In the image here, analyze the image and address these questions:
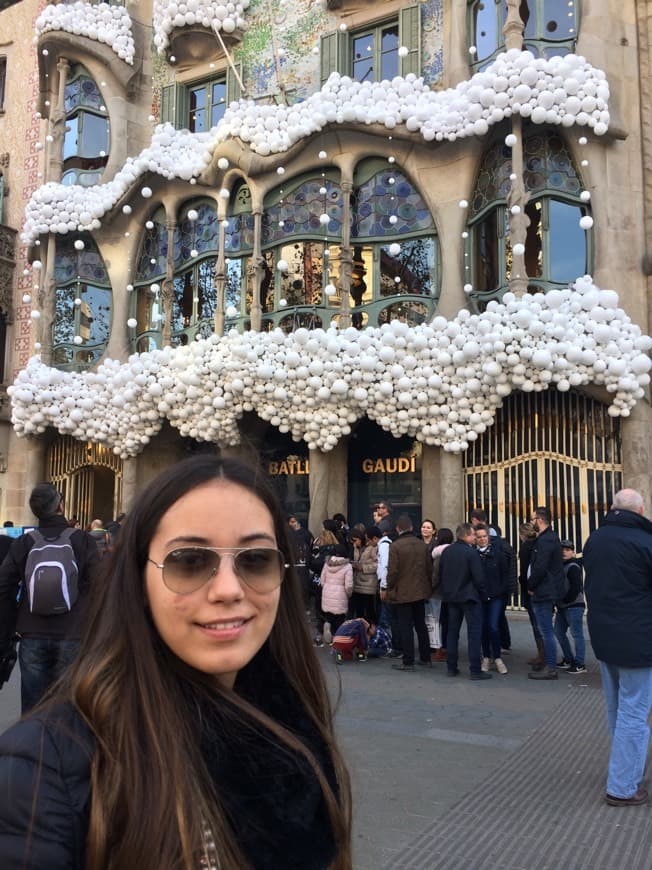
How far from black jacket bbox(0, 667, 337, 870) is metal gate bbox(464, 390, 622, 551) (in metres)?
13.5

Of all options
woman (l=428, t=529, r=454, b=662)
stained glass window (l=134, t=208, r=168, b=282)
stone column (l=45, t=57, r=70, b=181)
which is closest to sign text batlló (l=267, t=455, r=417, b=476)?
stained glass window (l=134, t=208, r=168, b=282)

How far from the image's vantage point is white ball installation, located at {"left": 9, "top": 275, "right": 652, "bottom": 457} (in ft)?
42.7

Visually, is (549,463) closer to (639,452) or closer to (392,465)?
(639,452)

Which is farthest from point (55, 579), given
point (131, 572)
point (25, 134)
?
point (25, 134)

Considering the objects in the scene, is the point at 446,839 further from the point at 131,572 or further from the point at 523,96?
the point at 523,96

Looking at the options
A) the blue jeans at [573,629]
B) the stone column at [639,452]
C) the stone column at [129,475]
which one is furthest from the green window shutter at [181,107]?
the blue jeans at [573,629]

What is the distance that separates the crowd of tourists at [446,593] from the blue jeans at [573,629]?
0.04 feet

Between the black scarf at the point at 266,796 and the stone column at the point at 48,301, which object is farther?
the stone column at the point at 48,301

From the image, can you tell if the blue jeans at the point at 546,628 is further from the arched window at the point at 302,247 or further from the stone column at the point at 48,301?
the stone column at the point at 48,301

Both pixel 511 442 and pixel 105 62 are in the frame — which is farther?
pixel 105 62

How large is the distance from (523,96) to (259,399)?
7294mm

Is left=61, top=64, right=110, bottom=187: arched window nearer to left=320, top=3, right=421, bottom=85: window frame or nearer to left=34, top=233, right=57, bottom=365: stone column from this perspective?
left=34, top=233, right=57, bottom=365: stone column

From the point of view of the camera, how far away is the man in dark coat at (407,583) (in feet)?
29.3

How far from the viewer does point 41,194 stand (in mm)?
19281
